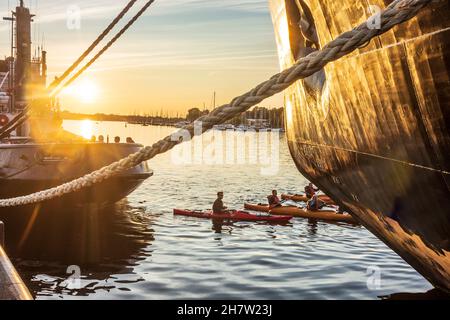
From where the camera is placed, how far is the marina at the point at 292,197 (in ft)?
12.7

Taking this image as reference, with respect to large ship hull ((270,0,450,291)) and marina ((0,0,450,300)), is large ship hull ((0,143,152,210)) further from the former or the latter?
large ship hull ((270,0,450,291))

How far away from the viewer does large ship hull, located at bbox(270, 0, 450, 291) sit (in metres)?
3.79

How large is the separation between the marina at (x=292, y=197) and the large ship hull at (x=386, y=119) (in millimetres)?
17

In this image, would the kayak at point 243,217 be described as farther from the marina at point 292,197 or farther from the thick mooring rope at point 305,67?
the thick mooring rope at point 305,67

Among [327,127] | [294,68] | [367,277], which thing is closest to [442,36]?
[294,68]

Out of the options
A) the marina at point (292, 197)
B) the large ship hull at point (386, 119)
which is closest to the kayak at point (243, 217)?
the marina at point (292, 197)

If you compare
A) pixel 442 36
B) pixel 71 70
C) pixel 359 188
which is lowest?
pixel 359 188

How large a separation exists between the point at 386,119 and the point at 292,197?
95.3ft

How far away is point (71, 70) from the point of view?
8523 mm

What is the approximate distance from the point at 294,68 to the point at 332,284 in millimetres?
11060

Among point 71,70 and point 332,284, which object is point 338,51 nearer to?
point 71,70

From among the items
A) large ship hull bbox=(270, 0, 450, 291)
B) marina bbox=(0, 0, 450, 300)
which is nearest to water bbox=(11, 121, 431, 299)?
marina bbox=(0, 0, 450, 300)

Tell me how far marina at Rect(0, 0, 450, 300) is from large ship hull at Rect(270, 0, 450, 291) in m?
0.02

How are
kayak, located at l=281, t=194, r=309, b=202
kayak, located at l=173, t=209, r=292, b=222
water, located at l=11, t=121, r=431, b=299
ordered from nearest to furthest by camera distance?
1. water, located at l=11, t=121, r=431, b=299
2. kayak, located at l=173, t=209, r=292, b=222
3. kayak, located at l=281, t=194, r=309, b=202
